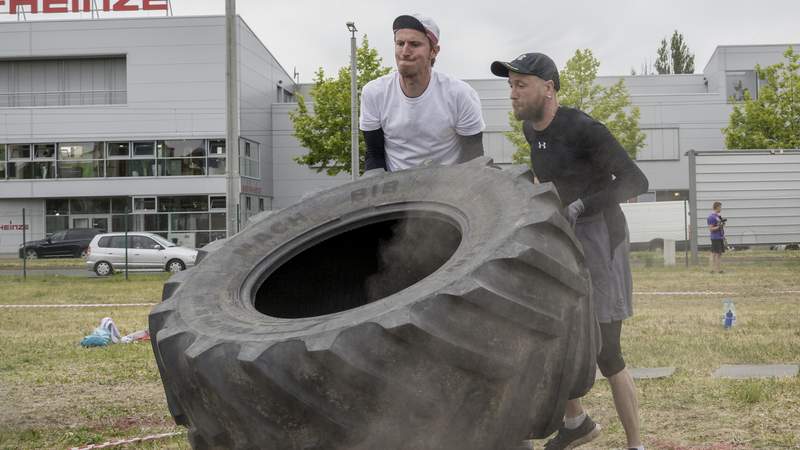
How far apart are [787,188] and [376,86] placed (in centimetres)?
2104

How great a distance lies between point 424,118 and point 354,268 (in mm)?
809

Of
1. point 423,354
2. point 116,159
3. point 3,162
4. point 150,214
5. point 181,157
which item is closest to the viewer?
point 423,354

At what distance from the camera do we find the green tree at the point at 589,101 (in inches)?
1203

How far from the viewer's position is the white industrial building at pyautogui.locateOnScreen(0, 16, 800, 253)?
37.1m

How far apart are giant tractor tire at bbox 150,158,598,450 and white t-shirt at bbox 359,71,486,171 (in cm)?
83

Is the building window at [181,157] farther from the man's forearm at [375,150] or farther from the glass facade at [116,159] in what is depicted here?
the man's forearm at [375,150]

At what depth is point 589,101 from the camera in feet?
104

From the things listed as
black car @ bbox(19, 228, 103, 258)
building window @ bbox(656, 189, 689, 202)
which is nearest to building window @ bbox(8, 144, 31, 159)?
black car @ bbox(19, 228, 103, 258)

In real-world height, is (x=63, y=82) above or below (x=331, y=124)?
above

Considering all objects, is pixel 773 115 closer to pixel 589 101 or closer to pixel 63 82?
pixel 589 101

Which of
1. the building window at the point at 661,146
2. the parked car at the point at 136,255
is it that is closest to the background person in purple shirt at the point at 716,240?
the parked car at the point at 136,255

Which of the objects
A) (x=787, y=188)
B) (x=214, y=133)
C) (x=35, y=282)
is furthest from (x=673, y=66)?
(x=35, y=282)

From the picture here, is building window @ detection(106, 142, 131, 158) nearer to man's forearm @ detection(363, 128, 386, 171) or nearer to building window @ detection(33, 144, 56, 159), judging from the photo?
building window @ detection(33, 144, 56, 159)

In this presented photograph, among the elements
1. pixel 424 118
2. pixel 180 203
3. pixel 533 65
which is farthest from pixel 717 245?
pixel 180 203
